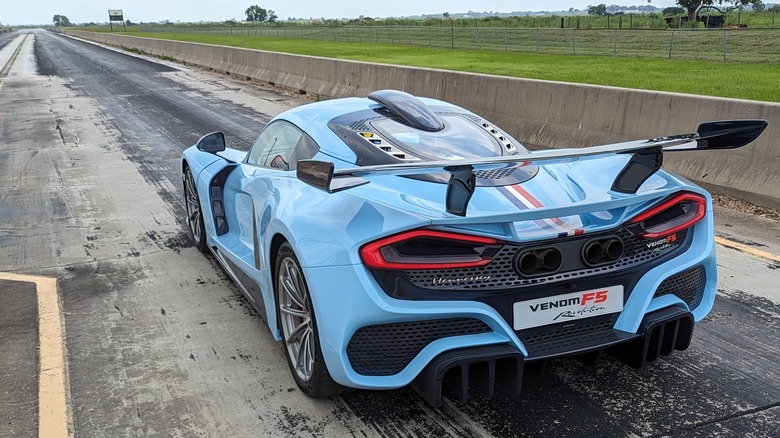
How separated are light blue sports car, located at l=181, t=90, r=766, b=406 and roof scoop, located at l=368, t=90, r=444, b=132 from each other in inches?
30.6

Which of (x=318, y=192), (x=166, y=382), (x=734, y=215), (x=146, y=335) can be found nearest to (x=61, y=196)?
(x=146, y=335)

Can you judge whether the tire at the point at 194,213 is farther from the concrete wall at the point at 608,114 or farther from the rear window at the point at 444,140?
the concrete wall at the point at 608,114

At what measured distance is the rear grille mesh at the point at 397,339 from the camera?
2.97 metres

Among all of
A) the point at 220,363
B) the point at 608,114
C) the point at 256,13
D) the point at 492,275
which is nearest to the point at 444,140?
the point at 492,275

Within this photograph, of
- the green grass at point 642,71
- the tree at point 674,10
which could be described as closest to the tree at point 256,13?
the tree at point 674,10

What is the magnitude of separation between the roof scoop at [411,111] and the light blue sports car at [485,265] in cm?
78

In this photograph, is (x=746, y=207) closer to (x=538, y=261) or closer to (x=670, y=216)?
(x=670, y=216)

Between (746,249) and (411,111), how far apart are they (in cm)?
327

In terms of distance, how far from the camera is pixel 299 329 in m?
3.54

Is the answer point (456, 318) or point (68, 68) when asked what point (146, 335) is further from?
point (68, 68)

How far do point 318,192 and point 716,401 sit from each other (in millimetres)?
2185

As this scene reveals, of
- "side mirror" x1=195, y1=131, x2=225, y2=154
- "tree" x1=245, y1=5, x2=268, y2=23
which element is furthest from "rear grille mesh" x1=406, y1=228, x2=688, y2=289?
"tree" x1=245, y1=5, x2=268, y2=23

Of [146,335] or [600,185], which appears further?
[146,335]

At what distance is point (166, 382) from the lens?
3.82m
